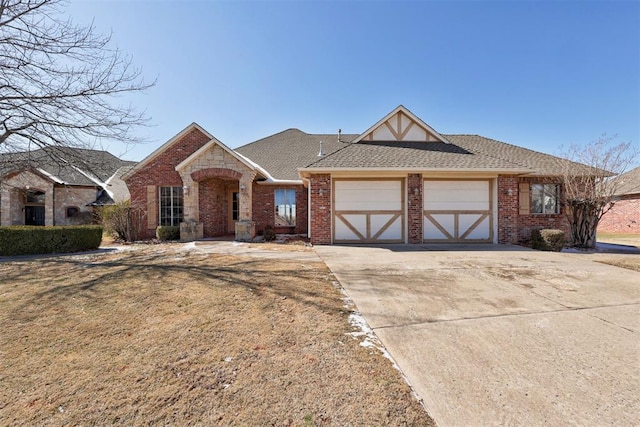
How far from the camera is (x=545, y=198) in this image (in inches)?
473

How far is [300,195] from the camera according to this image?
1474 centimetres

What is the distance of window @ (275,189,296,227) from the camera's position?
1464 cm

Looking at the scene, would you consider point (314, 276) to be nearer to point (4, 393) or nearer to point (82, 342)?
point (82, 342)

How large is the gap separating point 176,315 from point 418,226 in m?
9.27

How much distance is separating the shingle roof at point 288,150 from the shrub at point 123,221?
7041 millimetres

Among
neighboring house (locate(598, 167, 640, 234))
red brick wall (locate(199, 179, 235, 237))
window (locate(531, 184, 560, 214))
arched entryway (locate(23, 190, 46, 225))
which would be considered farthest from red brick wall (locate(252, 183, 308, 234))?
neighboring house (locate(598, 167, 640, 234))

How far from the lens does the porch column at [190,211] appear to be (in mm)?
12609

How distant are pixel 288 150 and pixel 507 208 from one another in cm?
1285

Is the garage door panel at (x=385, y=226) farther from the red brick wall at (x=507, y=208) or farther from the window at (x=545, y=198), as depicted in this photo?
the window at (x=545, y=198)

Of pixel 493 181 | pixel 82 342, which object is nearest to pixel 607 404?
pixel 82 342

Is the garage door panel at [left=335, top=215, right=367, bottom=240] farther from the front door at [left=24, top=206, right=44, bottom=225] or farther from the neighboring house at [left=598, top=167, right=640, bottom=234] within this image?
the neighboring house at [left=598, top=167, right=640, bottom=234]

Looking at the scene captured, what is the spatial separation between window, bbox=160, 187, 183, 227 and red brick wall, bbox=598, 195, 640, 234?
98.1 ft

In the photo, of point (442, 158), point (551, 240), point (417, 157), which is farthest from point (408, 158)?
point (551, 240)

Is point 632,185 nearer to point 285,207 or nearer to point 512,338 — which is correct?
point 285,207
